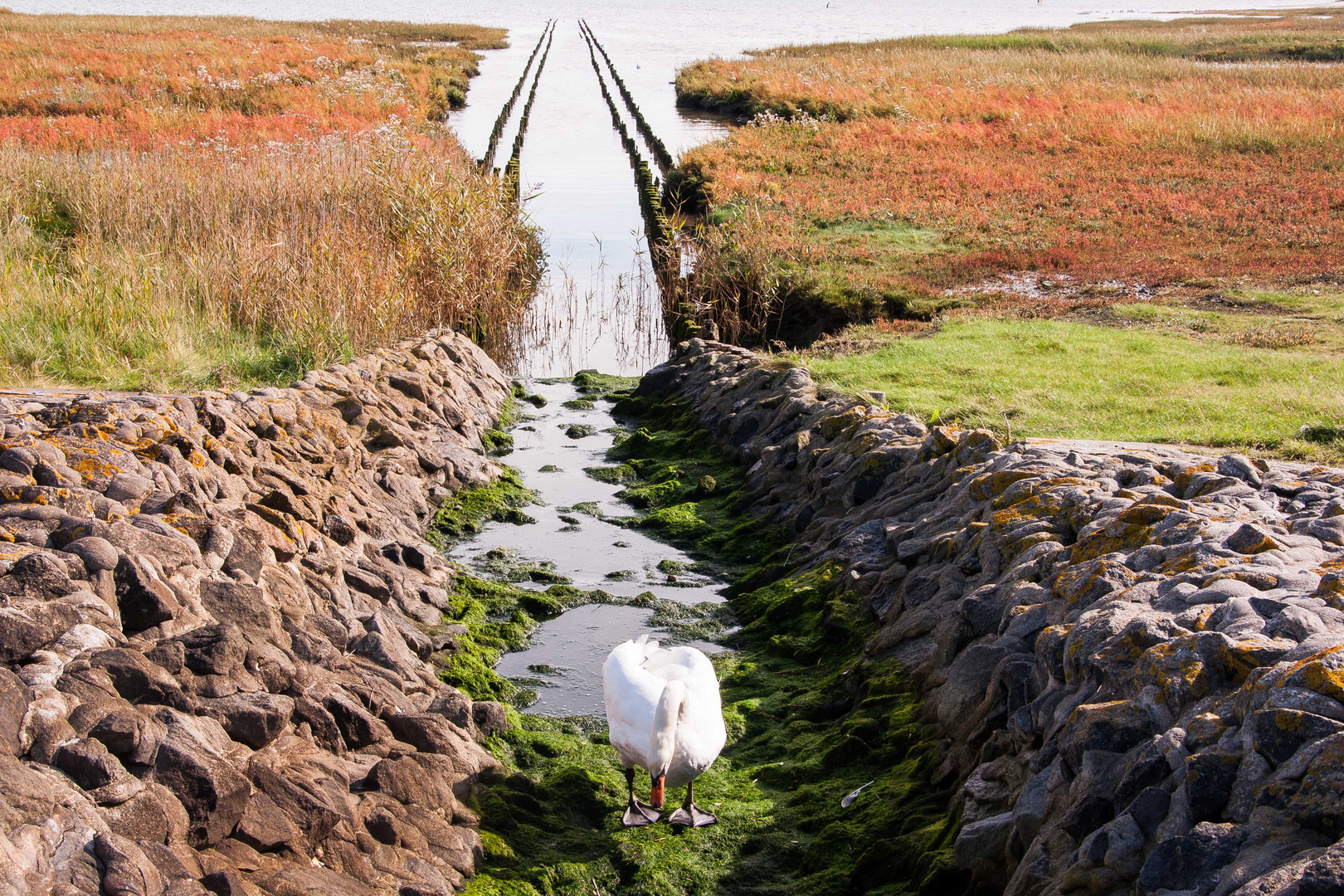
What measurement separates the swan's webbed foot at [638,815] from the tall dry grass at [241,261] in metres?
6.60

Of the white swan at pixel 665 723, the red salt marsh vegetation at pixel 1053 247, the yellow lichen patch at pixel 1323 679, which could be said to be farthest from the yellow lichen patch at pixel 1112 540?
the red salt marsh vegetation at pixel 1053 247

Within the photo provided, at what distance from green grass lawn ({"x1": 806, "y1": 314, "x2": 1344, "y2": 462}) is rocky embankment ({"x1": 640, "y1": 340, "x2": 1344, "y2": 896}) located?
51.4 inches

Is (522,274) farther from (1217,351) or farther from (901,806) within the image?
(901,806)

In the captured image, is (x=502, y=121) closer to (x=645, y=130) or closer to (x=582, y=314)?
(x=645, y=130)

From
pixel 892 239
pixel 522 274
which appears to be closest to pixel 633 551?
pixel 522 274

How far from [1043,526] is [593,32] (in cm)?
9066

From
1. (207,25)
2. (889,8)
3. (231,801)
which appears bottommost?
(231,801)

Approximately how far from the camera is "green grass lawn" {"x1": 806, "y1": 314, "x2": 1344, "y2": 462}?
10000 mm

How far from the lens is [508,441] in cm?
1321

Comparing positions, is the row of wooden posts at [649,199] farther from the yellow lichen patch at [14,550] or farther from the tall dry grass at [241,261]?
the yellow lichen patch at [14,550]

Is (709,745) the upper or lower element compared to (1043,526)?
lower

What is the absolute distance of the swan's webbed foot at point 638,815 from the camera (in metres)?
5.84

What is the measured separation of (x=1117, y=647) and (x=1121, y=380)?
7.85 metres

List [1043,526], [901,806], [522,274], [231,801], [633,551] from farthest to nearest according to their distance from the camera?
1. [522,274]
2. [633,551]
3. [1043,526]
4. [901,806]
5. [231,801]
